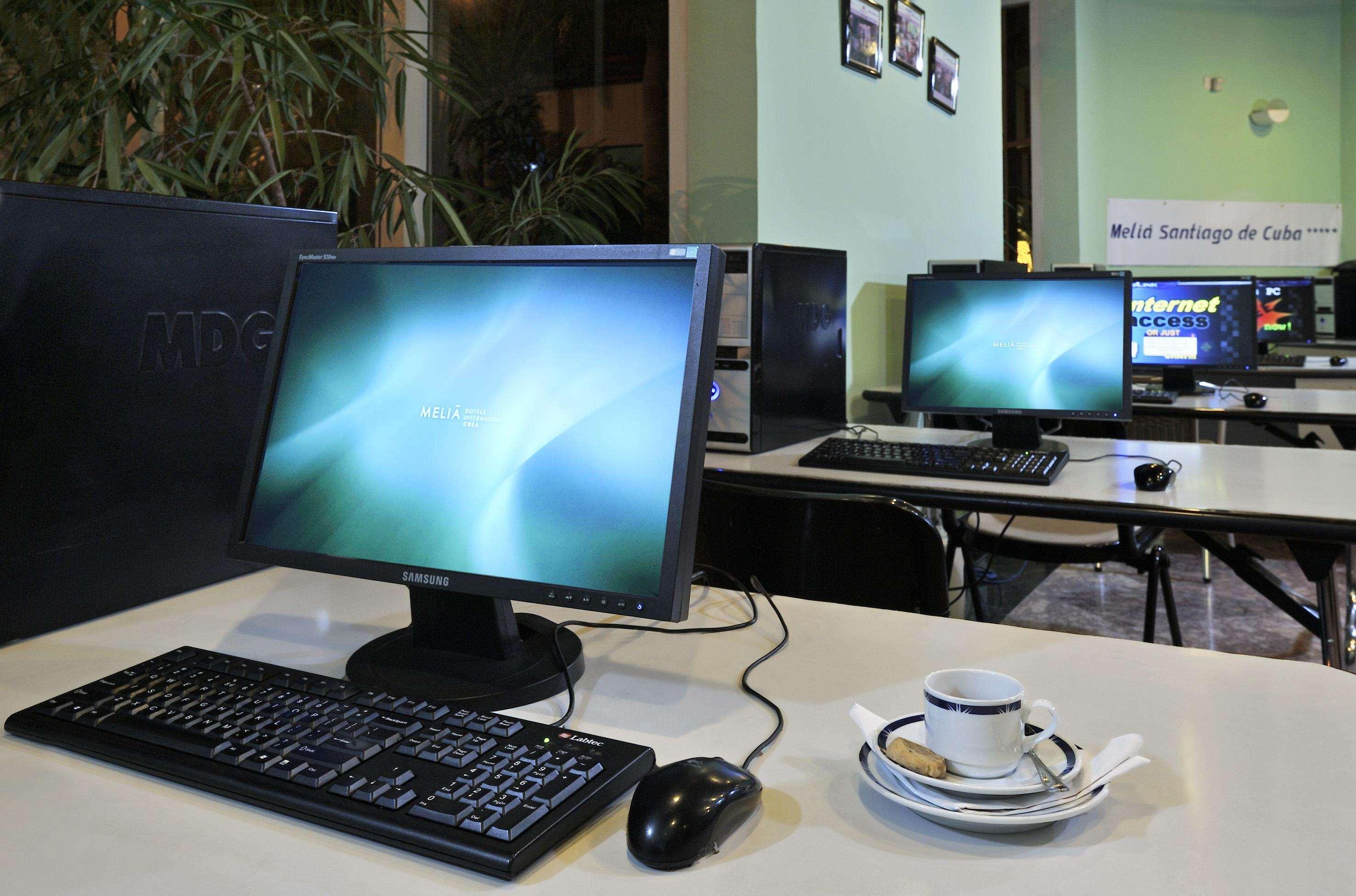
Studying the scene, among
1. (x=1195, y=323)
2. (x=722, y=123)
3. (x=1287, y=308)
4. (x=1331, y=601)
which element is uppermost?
(x=722, y=123)

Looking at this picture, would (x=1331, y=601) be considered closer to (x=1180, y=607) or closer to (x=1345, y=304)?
(x=1180, y=607)

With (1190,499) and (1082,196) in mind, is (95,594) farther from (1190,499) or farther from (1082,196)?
(1082,196)

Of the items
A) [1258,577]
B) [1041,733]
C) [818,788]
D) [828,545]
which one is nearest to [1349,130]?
[1258,577]

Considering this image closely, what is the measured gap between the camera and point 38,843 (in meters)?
0.65

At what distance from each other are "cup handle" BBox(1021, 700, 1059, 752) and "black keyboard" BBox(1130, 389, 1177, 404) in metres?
2.79

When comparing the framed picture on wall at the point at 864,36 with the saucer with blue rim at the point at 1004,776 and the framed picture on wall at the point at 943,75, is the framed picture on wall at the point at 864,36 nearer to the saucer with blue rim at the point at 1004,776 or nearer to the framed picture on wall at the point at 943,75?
the framed picture on wall at the point at 943,75

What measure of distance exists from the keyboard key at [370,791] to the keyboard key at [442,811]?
29mm

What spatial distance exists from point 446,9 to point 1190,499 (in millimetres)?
2713

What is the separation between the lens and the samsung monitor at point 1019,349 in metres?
2.18

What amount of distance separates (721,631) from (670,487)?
30cm

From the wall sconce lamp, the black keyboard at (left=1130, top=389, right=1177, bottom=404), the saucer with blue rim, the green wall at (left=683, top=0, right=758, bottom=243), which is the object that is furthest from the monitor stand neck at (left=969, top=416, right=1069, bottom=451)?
Answer: the wall sconce lamp

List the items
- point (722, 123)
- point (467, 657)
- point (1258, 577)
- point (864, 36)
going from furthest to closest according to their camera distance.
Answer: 1. point (864, 36)
2. point (722, 123)
3. point (1258, 577)
4. point (467, 657)

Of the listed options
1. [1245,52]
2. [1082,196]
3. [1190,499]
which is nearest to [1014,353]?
[1190,499]

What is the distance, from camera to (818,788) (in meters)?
0.73
